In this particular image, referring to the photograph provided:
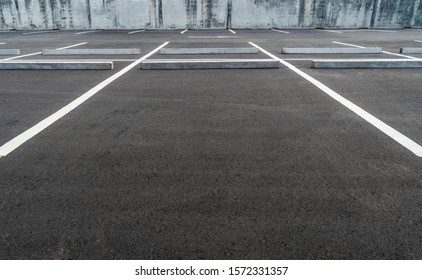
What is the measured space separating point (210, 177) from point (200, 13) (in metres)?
23.0

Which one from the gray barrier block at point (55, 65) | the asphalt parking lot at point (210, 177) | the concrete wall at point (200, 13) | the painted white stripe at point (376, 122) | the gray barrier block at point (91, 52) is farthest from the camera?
the concrete wall at point (200, 13)

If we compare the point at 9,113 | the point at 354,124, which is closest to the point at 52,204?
the point at 9,113

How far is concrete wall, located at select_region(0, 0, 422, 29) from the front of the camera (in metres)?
23.2

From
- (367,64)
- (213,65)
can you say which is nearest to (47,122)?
(213,65)

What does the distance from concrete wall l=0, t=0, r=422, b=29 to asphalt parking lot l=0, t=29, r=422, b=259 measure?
66.4ft

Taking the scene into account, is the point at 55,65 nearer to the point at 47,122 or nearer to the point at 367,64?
the point at 47,122

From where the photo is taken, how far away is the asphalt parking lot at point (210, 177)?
1.98 meters

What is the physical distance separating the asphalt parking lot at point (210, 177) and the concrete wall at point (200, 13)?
2023cm

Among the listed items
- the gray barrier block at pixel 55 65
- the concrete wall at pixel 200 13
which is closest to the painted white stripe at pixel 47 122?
the gray barrier block at pixel 55 65

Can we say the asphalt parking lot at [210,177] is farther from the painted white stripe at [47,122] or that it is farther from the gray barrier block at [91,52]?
the gray barrier block at [91,52]
